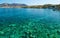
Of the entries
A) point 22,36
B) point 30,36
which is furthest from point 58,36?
point 22,36

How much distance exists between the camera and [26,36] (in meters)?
12.9

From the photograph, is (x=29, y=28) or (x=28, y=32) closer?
(x=28, y=32)

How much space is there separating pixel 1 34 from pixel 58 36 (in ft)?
21.1

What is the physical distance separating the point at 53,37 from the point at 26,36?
2.92 metres

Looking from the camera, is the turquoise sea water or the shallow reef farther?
the turquoise sea water

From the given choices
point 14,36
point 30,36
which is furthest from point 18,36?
point 30,36

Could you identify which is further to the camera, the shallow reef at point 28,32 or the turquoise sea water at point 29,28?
the turquoise sea water at point 29,28

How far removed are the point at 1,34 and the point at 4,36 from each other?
0.78 meters

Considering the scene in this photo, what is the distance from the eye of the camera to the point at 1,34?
13.5 m

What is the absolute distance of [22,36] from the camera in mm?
12945

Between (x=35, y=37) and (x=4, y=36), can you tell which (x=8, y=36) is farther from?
(x=35, y=37)

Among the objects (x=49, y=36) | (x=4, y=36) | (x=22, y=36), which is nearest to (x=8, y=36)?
(x=4, y=36)

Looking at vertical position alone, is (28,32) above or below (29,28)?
above

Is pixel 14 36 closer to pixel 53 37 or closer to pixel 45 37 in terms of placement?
pixel 45 37
